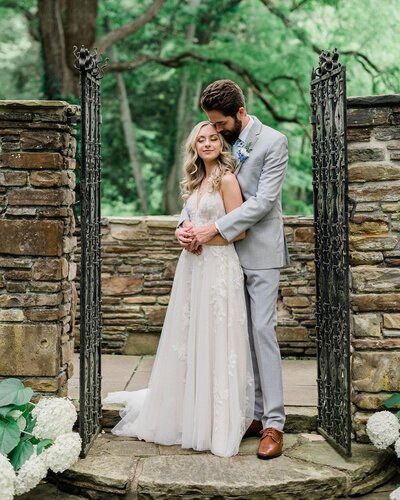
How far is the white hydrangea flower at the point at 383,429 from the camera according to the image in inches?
164

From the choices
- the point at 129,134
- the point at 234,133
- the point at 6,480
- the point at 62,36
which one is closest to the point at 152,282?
the point at 234,133

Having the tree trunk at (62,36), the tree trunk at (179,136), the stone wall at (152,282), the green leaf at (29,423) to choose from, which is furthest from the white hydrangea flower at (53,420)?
the tree trunk at (179,136)

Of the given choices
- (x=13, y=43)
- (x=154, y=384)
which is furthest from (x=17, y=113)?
(x=13, y=43)

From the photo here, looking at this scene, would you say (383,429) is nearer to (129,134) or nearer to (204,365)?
(204,365)

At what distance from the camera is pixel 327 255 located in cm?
445

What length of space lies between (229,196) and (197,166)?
28 cm

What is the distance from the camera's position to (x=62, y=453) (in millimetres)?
3838

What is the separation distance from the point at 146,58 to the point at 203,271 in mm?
8277

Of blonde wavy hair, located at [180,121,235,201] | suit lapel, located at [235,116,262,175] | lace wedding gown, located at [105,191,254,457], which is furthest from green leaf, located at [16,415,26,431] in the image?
suit lapel, located at [235,116,262,175]

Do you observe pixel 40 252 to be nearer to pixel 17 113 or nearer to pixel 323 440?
pixel 17 113

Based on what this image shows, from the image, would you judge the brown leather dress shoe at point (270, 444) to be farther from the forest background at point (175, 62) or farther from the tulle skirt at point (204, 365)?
the forest background at point (175, 62)

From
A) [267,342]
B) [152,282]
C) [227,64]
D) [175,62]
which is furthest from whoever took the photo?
[175,62]

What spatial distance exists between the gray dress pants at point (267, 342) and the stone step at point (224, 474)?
0.24 metres

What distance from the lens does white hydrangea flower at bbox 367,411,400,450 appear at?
4172mm
